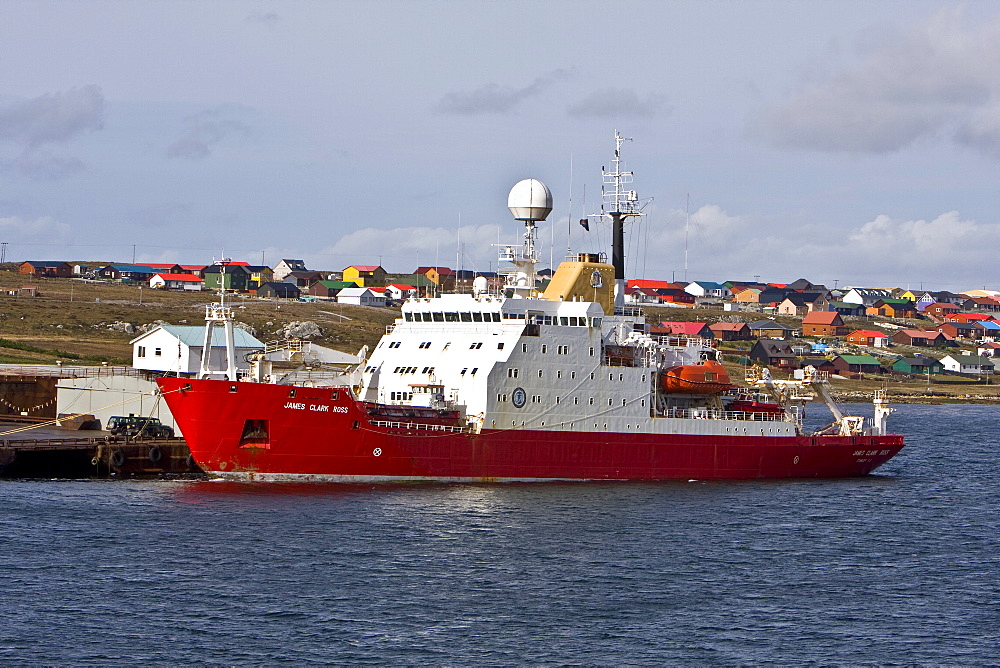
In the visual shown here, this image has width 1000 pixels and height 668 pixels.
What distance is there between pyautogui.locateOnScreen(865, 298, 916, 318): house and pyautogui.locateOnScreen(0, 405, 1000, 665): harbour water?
134 m

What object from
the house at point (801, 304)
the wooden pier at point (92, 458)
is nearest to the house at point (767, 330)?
the house at point (801, 304)

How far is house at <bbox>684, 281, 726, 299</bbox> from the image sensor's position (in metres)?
181

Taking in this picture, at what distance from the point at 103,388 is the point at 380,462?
16109 millimetres

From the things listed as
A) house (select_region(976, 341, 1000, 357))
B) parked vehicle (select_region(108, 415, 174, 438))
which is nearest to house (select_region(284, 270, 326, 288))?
house (select_region(976, 341, 1000, 357))

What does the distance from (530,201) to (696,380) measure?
9.35 metres

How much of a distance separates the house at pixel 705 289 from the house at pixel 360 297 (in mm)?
63083

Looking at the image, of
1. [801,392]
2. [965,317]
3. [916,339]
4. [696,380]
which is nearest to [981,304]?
[965,317]

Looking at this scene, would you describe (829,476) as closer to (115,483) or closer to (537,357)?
(537,357)

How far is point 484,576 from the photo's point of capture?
30391 millimetres

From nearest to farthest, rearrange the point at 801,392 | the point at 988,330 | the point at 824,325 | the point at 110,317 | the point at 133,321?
the point at 801,392
the point at 133,321
the point at 110,317
the point at 824,325
the point at 988,330

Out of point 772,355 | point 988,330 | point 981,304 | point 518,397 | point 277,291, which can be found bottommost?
point 518,397

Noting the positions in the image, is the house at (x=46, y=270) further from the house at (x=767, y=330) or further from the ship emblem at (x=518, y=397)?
the ship emblem at (x=518, y=397)

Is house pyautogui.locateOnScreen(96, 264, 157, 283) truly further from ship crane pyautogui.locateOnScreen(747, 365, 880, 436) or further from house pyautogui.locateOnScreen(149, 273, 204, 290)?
ship crane pyautogui.locateOnScreen(747, 365, 880, 436)

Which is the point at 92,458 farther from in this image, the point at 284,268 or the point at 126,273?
the point at 284,268
